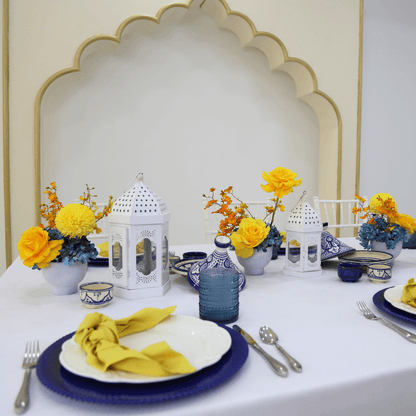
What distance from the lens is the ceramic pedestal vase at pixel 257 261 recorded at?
1.15 meters

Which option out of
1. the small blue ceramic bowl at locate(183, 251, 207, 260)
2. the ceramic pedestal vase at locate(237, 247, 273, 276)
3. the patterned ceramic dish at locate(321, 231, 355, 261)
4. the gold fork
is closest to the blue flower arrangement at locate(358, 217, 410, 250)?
the patterned ceramic dish at locate(321, 231, 355, 261)

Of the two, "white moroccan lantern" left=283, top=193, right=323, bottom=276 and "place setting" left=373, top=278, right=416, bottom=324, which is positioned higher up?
"white moroccan lantern" left=283, top=193, right=323, bottom=276

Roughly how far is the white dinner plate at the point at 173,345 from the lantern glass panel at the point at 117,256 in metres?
0.29

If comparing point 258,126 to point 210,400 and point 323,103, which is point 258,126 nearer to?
point 323,103

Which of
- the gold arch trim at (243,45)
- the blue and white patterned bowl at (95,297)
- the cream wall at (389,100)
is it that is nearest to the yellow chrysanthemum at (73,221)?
the blue and white patterned bowl at (95,297)

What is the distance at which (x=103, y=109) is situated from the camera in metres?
2.91

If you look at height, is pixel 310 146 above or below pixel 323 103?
below

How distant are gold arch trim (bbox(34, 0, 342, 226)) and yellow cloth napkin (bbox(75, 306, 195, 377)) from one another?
7.19 feet

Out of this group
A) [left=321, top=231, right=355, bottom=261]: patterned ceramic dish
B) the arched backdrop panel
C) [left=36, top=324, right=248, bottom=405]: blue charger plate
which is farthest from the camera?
the arched backdrop panel

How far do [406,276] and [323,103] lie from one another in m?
2.38

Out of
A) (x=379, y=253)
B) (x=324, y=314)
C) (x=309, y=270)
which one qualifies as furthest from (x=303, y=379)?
(x=379, y=253)

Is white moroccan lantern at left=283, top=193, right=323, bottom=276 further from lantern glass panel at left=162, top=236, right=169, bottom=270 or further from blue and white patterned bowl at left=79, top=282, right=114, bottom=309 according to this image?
blue and white patterned bowl at left=79, top=282, right=114, bottom=309

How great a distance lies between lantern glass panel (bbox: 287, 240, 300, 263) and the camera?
1148 mm

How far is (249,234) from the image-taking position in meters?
1.06
